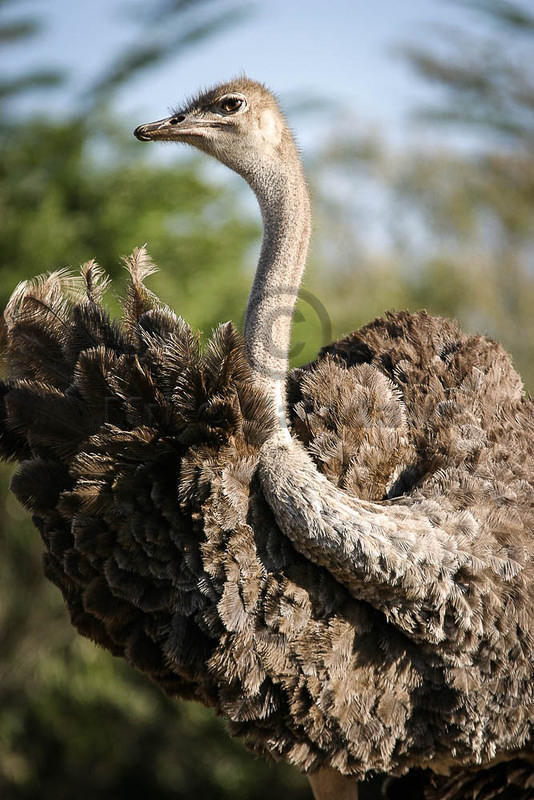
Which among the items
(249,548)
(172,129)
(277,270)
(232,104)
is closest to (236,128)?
(232,104)

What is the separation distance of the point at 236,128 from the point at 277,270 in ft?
1.68

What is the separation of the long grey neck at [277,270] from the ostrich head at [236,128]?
42 mm

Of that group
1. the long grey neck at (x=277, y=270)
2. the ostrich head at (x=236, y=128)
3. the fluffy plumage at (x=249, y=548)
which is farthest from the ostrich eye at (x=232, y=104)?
the fluffy plumage at (x=249, y=548)

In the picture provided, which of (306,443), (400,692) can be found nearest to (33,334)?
(306,443)

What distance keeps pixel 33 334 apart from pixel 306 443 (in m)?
0.94

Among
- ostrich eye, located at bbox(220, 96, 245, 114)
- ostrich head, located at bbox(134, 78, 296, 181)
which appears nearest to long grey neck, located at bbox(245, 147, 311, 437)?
ostrich head, located at bbox(134, 78, 296, 181)

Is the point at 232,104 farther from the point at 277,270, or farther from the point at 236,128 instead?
the point at 277,270

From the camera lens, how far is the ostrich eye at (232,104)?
3.21 metres

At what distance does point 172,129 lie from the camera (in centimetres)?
324

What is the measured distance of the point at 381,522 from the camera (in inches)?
→ 108

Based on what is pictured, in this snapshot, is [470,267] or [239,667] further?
[470,267]

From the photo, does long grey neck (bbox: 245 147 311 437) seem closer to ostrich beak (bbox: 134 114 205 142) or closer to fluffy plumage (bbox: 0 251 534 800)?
fluffy plumage (bbox: 0 251 534 800)

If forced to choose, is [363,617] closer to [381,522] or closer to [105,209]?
[381,522]

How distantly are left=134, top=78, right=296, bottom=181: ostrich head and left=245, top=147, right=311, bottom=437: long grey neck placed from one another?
0.14 ft
